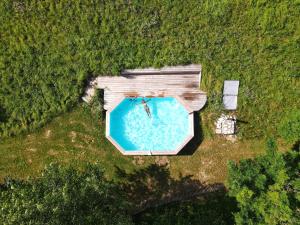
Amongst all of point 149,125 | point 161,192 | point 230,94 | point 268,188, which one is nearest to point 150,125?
point 149,125

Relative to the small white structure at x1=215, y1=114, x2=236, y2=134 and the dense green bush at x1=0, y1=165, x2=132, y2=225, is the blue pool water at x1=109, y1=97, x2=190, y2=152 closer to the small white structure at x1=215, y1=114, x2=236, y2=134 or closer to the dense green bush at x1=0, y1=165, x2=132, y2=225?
the small white structure at x1=215, y1=114, x2=236, y2=134

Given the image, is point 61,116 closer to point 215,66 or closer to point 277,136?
point 215,66

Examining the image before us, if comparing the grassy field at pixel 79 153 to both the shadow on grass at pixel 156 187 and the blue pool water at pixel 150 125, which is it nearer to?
the shadow on grass at pixel 156 187

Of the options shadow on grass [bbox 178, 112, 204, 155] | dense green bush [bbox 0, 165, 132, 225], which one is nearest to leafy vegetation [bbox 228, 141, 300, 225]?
shadow on grass [bbox 178, 112, 204, 155]

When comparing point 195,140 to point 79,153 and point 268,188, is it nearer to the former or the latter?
point 268,188

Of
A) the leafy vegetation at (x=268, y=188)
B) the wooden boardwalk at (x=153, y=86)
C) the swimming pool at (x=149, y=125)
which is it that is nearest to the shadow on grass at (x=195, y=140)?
the swimming pool at (x=149, y=125)
